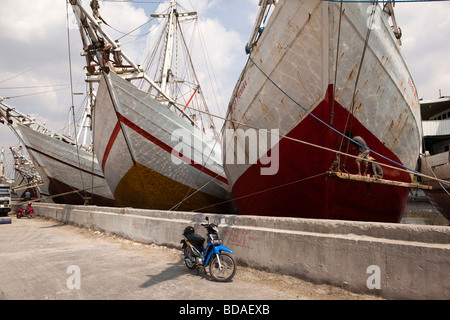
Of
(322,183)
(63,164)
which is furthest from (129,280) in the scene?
(63,164)

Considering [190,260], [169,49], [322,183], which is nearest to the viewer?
[190,260]

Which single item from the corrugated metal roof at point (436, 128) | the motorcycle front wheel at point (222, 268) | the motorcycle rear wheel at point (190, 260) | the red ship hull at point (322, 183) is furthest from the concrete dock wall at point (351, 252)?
the corrugated metal roof at point (436, 128)

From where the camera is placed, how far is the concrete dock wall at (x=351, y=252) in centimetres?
270

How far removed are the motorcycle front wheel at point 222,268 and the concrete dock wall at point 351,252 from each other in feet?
1.51

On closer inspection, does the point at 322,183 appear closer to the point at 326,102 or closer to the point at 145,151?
the point at 326,102

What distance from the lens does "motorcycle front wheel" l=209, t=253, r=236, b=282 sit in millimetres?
A: 3808

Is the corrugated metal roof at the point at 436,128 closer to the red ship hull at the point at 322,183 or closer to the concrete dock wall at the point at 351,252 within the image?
the red ship hull at the point at 322,183

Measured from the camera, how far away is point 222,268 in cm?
388

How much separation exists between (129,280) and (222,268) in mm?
1328

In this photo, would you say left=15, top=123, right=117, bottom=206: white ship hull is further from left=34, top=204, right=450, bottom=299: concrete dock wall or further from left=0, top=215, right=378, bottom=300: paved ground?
left=34, top=204, right=450, bottom=299: concrete dock wall

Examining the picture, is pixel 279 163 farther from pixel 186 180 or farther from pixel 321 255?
pixel 186 180
